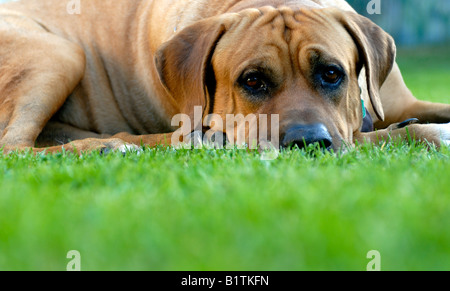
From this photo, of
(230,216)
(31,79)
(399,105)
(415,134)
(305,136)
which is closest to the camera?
(230,216)

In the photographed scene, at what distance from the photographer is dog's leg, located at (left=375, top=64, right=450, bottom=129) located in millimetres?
4824

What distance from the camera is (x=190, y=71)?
3.88 meters

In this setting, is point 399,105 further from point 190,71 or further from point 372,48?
point 190,71

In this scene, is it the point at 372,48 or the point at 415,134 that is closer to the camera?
the point at 415,134

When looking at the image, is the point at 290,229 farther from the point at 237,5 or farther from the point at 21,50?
the point at 21,50

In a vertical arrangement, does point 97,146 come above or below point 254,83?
below

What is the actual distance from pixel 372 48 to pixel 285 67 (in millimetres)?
731

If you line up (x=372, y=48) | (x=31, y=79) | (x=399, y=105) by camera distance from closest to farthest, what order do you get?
(x=372, y=48)
(x=31, y=79)
(x=399, y=105)

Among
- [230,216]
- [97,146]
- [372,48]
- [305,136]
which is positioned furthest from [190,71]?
[230,216]

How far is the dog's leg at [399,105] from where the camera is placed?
4824mm

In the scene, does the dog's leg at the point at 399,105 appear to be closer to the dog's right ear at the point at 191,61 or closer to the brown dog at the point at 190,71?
the brown dog at the point at 190,71

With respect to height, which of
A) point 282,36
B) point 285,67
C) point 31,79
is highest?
point 282,36

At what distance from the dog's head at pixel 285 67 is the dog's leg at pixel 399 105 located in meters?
0.93
